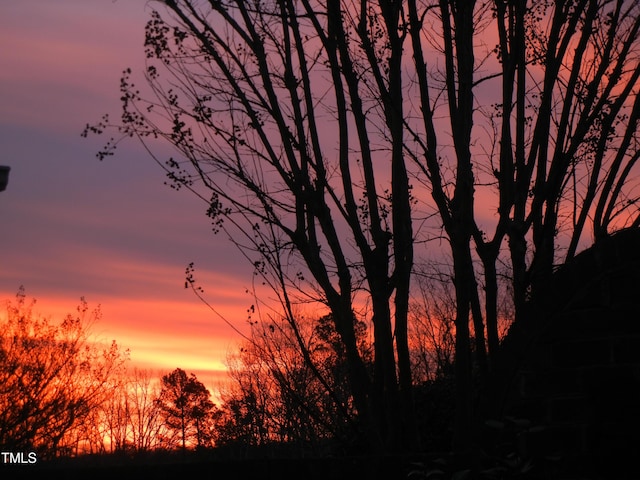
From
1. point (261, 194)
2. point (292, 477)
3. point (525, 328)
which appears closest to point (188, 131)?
point (261, 194)

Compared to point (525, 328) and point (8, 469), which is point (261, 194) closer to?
point (8, 469)

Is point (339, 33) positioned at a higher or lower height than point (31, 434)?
higher

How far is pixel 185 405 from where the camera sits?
6519cm

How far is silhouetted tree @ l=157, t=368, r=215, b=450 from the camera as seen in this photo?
63.3m

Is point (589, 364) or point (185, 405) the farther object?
point (185, 405)

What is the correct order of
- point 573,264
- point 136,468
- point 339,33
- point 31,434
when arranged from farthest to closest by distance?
point 31,434, point 339,33, point 136,468, point 573,264

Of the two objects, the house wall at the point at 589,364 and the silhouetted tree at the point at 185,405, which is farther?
the silhouetted tree at the point at 185,405

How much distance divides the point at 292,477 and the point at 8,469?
2.59 m

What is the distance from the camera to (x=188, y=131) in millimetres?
8227

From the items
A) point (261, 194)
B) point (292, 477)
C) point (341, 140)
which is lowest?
point (292, 477)

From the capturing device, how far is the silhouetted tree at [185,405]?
6328cm

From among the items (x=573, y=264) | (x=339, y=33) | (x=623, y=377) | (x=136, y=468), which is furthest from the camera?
(x=339, y=33)

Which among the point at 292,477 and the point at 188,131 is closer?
the point at 292,477

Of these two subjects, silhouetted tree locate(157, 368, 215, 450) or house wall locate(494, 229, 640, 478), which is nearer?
house wall locate(494, 229, 640, 478)
